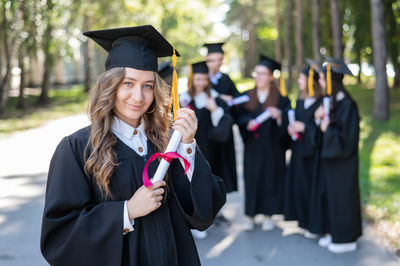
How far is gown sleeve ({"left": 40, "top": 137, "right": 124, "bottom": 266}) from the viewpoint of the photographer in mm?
2223

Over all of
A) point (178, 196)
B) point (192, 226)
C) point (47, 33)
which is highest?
point (47, 33)

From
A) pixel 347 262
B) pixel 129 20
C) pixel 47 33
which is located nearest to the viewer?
pixel 347 262

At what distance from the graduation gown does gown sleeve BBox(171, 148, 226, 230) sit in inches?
136

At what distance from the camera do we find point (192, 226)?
8.31 feet

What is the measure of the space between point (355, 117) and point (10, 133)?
10.6 m

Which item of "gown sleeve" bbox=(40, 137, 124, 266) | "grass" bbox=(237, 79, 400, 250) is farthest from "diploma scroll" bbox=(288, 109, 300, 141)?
"gown sleeve" bbox=(40, 137, 124, 266)

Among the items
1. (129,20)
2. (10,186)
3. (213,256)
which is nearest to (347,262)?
(213,256)

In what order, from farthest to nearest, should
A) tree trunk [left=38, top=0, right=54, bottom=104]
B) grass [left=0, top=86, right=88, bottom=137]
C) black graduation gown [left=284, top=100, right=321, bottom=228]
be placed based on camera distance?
tree trunk [left=38, top=0, right=54, bottom=104] < grass [left=0, top=86, right=88, bottom=137] < black graduation gown [left=284, top=100, right=321, bottom=228]

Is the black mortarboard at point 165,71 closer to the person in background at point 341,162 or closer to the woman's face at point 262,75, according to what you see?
the woman's face at point 262,75

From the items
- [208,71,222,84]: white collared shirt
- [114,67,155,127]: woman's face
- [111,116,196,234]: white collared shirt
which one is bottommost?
[111,116,196,234]: white collared shirt

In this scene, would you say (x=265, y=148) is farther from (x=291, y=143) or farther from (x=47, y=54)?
Answer: (x=47, y=54)

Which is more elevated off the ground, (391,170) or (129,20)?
(129,20)

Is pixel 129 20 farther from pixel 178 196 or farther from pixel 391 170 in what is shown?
pixel 178 196

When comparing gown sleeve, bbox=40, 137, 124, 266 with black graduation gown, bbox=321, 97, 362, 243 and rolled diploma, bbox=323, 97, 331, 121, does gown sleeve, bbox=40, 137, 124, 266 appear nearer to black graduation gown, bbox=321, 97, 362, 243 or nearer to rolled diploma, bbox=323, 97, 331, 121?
black graduation gown, bbox=321, 97, 362, 243
